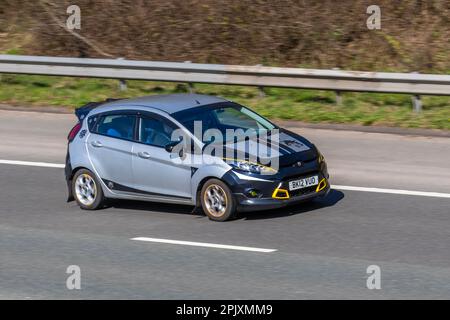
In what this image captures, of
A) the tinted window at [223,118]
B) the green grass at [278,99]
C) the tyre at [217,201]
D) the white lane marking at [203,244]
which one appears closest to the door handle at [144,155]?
the tinted window at [223,118]

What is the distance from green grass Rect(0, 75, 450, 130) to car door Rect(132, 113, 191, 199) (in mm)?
6354

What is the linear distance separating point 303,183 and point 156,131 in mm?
2106

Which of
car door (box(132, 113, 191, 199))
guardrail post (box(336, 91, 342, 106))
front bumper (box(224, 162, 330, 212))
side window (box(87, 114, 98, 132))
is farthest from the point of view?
guardrail post (box(336, 91, 342, 106))

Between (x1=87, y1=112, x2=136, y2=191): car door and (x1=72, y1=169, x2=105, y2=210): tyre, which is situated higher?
(x1=87, y1=112, x2=136, y2=191): car door

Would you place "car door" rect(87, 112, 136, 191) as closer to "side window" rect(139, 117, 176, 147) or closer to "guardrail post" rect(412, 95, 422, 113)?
"side window" rect(139, 117, 176, 147)

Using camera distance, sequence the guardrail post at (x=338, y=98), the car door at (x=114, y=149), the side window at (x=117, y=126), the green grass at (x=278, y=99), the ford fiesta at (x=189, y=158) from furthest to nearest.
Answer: the guardrail post at (x=338, y=98)
the green grass at (x=278, y=99)
the side window at (x=117, y=126)
the car door at (x=114, y=149)
the ford fiesta at (x=189, y=158)

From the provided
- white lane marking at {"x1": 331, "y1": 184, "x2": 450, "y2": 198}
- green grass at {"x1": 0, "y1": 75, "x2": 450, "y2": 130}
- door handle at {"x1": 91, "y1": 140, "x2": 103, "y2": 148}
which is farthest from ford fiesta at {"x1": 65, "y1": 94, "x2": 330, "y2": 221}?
green grass at {"x1": 0, "y1": 75, "x2": 450, "y2": 130}

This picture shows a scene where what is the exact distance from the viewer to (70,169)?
14578mm

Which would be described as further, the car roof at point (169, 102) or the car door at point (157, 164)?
the car roof at point (169, 102)

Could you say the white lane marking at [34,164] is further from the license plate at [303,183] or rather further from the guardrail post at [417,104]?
the guardrail post at [417,104]

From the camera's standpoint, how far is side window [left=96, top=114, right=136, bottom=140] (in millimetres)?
14180

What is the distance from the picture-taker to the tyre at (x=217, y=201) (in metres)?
13.2

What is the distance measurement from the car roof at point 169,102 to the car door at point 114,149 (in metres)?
0.22
